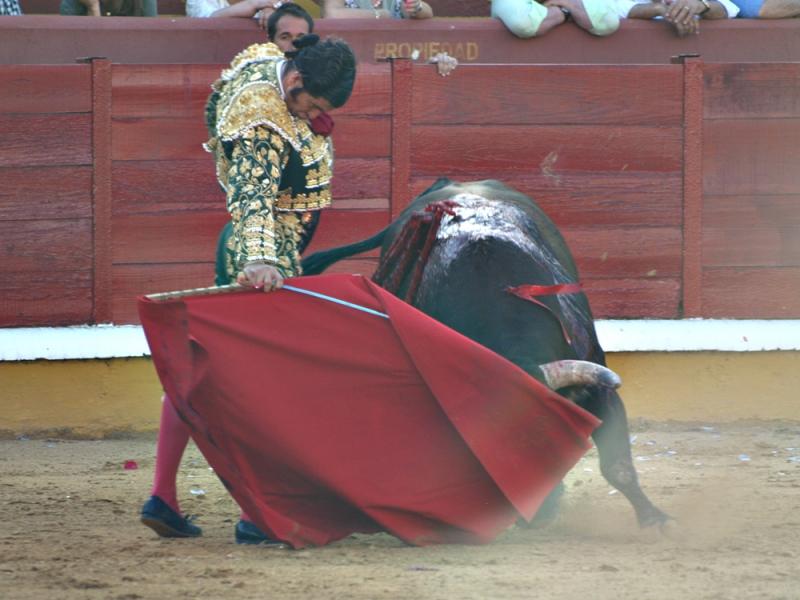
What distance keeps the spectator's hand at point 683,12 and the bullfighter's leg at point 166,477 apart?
2.99m

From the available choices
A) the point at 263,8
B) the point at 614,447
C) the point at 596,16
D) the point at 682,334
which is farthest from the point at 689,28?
the point at 614,447

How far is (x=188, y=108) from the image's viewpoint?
5.42 meters

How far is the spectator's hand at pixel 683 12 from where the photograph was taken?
18.6 feet

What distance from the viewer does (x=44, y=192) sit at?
5367mm

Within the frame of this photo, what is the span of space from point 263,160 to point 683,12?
281 centimetres

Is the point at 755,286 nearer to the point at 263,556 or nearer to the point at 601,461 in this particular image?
the point at 601,461

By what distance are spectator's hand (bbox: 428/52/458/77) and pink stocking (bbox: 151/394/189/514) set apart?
237cm

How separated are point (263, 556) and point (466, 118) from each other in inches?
103

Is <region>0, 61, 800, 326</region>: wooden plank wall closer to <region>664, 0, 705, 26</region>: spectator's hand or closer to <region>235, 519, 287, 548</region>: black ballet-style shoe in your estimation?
<region>664, 0, 705, 26</region>: spectator's hand

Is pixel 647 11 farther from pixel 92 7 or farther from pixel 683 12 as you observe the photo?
pixel 92 7

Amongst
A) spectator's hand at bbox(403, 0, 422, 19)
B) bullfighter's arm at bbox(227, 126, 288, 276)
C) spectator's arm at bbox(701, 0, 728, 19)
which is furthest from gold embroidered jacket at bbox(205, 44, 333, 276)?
spectator's arm at bbox(701, 0, 728, 19)

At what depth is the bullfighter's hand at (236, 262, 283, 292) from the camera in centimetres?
329

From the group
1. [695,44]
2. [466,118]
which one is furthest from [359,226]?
[695,44]

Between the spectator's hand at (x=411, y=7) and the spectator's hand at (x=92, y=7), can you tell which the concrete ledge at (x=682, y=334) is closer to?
the spectator's hand at (x=92, y=7)
